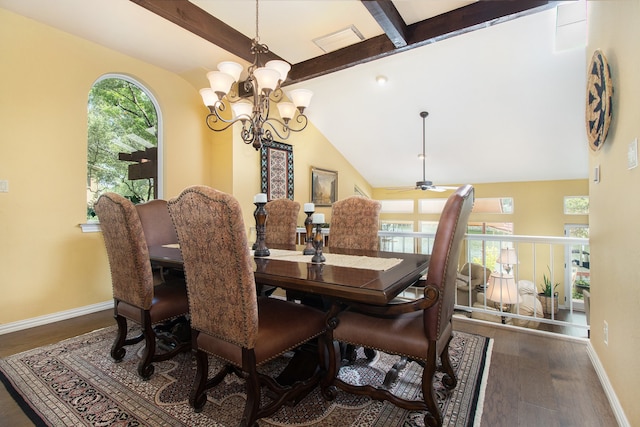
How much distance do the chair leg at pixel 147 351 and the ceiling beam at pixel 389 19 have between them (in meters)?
2.59

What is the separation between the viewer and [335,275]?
157 centimetres

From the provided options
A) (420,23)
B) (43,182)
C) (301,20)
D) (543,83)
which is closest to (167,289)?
(43,182)

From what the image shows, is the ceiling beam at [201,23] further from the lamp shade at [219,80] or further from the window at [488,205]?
the window at [488,205]

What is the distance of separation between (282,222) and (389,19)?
77.5 inches

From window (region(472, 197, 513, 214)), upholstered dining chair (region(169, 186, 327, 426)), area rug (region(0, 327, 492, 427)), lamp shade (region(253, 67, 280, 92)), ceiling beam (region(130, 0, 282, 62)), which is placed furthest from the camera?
window (region(472, 197, 513, 214))

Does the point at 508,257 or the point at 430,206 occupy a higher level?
the point at 430,206

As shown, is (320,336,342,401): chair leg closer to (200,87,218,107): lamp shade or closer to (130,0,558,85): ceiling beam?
(200,87,218,107): lamp shade

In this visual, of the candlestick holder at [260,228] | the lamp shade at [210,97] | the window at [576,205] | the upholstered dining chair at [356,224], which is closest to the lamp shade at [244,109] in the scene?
the lamp shade at [210,97]

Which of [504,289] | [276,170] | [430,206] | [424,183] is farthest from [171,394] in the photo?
[430,206]

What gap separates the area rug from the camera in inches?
59.9

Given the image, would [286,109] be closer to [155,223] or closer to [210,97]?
[210,97]

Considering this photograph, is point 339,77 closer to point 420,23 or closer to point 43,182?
point 420,23

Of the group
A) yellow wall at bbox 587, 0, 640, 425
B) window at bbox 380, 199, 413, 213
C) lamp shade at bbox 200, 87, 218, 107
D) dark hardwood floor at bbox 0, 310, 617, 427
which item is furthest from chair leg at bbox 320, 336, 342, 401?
window at bbox 380, 199, 413, 213

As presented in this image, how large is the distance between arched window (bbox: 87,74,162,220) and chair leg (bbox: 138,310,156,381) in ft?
6.73
